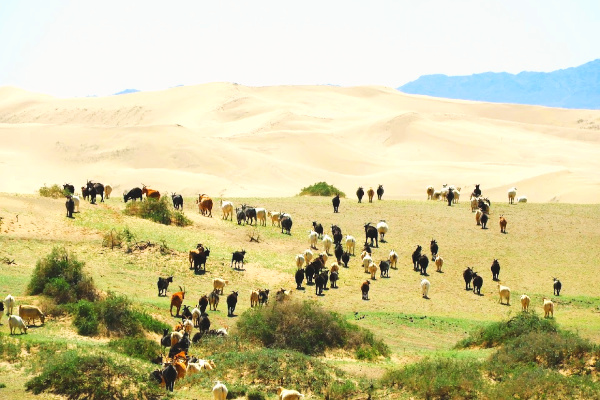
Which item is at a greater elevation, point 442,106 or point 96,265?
point 442,106

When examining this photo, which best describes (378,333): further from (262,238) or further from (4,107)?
(4,107)

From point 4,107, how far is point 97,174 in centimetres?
7683

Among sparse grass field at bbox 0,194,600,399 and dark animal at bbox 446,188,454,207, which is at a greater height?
dark animal at bbox 446,188,454,207

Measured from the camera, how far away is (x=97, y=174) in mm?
74625

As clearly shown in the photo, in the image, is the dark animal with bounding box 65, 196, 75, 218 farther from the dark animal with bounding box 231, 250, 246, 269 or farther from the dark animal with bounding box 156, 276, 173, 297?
the dark animal with bounding box 156, 276, 173, 297

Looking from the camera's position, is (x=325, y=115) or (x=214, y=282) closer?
(x=214, y=282)

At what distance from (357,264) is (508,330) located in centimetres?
1363

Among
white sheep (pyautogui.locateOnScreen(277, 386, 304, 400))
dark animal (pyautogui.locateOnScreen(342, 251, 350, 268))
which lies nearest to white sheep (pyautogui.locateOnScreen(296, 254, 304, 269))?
dark animal (pyautogui.locateOnScreen(342, 251, 350, 268))

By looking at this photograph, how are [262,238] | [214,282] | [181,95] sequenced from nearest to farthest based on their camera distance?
[214,282], [262,238], [181,95]

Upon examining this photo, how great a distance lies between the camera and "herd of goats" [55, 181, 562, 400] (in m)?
19.9

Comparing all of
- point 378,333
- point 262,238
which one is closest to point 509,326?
point 378,333

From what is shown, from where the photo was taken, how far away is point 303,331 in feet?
78.3

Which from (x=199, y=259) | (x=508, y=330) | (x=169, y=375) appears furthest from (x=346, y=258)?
(x=169, y=375)

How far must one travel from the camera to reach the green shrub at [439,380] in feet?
59.5
